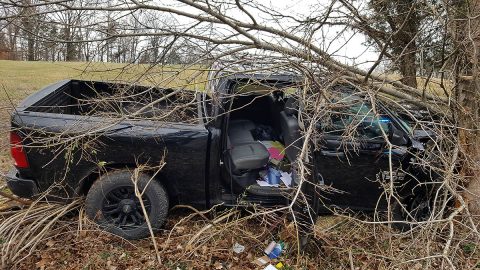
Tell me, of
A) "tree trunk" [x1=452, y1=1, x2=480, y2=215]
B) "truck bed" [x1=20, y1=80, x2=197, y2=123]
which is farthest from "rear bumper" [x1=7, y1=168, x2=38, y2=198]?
"tree trunk" [x1=452, y1=1, x2=480, y2=215]

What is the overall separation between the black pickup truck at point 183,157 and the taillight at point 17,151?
0.01 m

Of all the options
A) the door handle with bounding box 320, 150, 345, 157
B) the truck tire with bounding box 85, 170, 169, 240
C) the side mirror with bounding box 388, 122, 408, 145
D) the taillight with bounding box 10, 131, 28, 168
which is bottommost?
the truck tire with bounding box 85, 170, 169, 240

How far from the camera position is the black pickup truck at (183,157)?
369 centimetres

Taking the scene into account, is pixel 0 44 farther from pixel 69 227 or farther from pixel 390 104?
pixel 390 104

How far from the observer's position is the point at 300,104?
11.7 feet

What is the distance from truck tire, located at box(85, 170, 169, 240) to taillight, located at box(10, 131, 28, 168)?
0.65 m

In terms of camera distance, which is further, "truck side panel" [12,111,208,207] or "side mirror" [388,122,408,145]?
"side mirror" [388,122,408,145]

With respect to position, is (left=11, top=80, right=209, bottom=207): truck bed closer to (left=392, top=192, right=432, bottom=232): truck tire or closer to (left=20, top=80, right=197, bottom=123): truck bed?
(left=20, top=80, right=197, bottom=123): truck bed

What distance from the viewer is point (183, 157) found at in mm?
3887

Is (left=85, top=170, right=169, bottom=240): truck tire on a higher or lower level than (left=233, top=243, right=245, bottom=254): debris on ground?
higher

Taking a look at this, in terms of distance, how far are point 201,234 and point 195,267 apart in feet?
1.25

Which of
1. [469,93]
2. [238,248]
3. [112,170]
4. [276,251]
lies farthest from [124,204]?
[469,93]

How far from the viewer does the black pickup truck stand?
12.1 feet

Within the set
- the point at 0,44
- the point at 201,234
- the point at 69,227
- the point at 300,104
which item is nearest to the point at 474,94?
the point at 300,104
